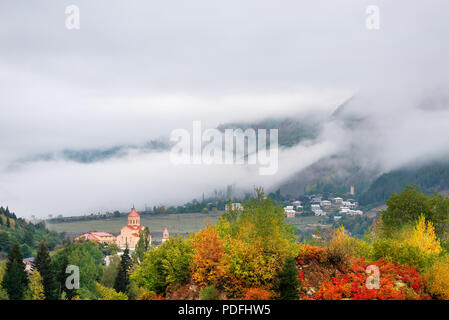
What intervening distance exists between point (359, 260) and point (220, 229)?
13475mm

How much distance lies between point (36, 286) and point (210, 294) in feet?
246

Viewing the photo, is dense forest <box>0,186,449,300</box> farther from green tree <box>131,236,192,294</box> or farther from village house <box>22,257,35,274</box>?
village house <box>22,257,35,274</box>

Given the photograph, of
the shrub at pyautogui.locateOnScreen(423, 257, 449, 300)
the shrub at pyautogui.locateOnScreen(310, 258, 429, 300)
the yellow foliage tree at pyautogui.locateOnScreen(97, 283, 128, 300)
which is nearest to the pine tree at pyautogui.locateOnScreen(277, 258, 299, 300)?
the shrub at pyautogui.locateOnScreen(310, 258, 429, 300)

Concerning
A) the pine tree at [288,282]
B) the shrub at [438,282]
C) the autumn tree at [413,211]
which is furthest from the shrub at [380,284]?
the autumn tree at [413,211]

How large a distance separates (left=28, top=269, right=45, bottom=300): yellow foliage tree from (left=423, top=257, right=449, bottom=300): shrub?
82.4 m

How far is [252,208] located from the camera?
43.4m

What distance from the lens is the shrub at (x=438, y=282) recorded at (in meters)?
34.1

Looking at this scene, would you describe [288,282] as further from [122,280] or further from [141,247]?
[141,247]

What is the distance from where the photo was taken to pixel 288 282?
33.2 m

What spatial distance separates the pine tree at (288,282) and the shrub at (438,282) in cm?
1017
